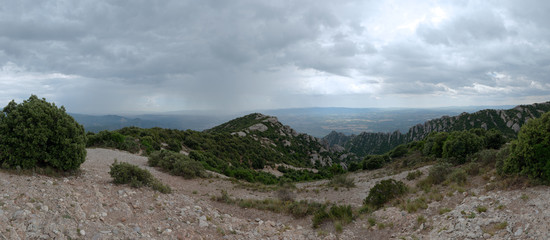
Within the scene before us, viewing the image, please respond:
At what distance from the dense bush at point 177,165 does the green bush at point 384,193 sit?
504 inches

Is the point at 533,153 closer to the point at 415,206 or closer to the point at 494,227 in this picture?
the point at 494,227

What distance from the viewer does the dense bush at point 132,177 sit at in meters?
10.8

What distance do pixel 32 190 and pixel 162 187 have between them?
15.0 ft

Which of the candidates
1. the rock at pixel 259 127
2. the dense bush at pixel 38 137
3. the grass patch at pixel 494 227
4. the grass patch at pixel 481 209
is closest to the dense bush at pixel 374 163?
the grass patch at pixel 481 209

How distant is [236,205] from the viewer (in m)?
12.8

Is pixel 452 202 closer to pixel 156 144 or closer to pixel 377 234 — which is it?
pixel 377 234

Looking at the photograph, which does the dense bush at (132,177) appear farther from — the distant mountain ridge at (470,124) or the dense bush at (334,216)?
the distant mountain ridge at (470,124)

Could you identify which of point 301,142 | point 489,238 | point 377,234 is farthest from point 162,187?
point 301,142

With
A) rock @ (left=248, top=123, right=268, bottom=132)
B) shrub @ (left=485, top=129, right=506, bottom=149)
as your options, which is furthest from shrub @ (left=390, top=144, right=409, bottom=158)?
rock @ (left=248, top=123, right=268, bottom=132)

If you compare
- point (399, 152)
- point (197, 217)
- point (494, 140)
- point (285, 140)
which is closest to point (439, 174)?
point (197, 217)

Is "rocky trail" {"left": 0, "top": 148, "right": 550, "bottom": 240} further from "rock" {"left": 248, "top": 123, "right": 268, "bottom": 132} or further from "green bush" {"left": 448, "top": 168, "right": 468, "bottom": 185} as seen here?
"rock" {"left": 248, "top": 123, "right": 268, "bottom": 132}

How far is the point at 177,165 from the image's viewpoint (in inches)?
736

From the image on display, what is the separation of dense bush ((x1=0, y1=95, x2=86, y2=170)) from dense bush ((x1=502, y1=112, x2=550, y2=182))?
18.2 meters

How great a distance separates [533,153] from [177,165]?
782 inches
